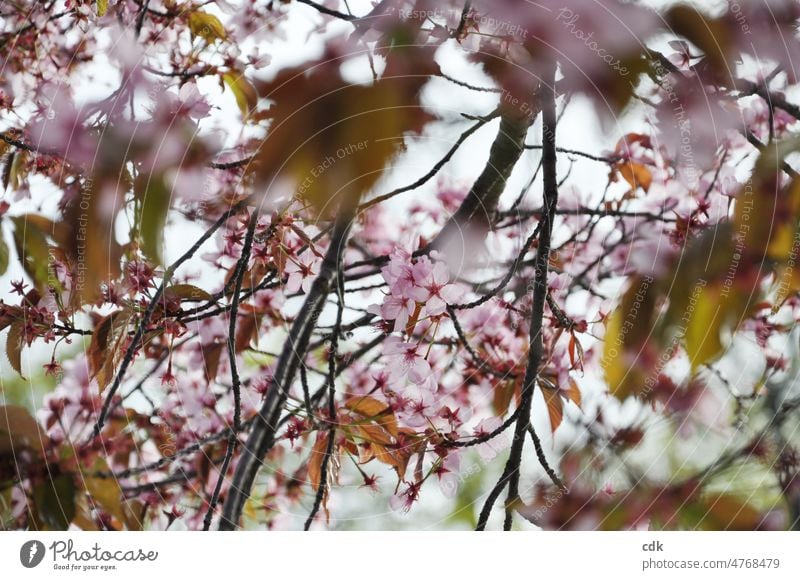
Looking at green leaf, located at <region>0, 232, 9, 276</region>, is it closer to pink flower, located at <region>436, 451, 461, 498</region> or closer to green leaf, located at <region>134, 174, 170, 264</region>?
green leaf, located at <region>134, 174, 170, 264</region>

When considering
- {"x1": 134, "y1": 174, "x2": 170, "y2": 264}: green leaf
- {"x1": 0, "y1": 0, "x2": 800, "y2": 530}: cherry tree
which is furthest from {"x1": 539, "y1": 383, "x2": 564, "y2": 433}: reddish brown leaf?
{"x1": 134, "y1": 174, "x2": 170, "y2": 264}: green leaf

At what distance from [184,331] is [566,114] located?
0.25 m

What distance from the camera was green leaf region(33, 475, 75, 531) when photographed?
1.24 feet

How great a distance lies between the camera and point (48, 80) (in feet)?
1.32

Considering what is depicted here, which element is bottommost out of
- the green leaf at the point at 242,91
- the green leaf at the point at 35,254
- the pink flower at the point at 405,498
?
the pink flower at the point at 405,498

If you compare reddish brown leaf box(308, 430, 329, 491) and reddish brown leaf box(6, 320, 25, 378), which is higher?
reddish brown leaf box(6, 320, 25, 378)

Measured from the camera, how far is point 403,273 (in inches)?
14.0

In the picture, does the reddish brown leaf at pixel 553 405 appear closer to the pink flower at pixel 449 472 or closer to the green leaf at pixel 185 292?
the pink flower at pixel 449 472
